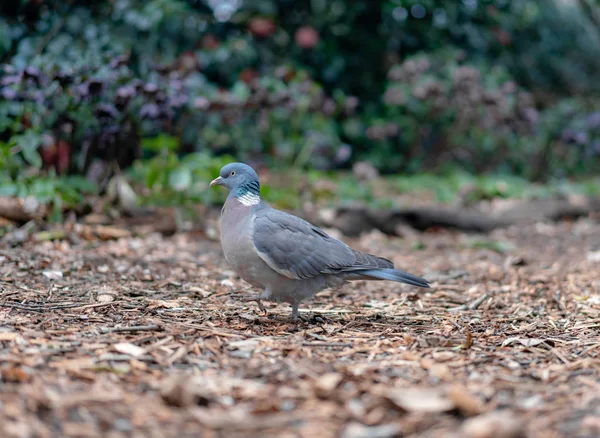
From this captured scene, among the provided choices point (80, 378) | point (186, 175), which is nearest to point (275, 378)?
point (80, 378)

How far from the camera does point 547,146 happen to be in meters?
8.57

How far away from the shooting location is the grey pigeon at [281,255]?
2.80m

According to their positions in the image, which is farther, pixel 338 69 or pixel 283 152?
pixel 338 69

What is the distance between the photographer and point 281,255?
2799 mm

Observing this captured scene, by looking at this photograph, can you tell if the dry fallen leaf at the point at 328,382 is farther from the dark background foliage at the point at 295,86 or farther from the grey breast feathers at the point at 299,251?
the dark background foliage at the point at 295,86

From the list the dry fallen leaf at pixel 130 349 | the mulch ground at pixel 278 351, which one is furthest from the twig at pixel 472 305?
the dry fallen leaf at pixel 130 349

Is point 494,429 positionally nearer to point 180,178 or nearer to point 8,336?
point 8,336

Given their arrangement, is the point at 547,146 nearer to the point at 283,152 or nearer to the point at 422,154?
the point at 422,154

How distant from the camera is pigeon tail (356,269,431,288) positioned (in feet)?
9.29

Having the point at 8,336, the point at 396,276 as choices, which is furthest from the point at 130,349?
the point at 396,276

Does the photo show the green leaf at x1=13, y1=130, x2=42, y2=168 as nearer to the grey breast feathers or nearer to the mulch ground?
the mulch ground

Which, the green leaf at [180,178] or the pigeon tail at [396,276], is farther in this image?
the green leaf at [180,178]

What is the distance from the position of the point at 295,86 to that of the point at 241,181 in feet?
11.8

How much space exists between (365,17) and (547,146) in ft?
9.09
